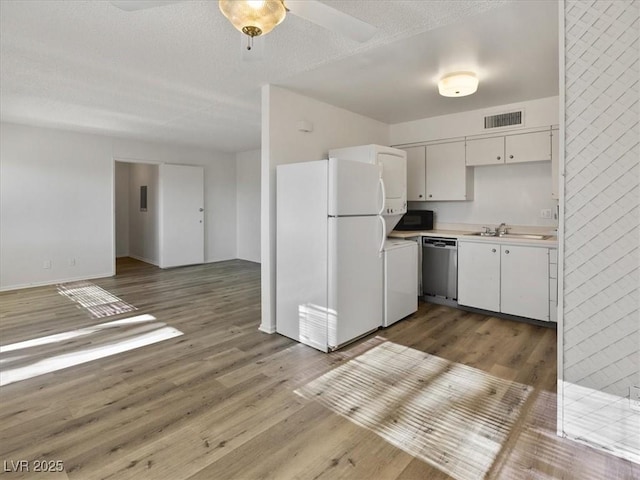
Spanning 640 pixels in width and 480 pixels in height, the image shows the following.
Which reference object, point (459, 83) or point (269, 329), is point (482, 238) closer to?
point (459, 83)

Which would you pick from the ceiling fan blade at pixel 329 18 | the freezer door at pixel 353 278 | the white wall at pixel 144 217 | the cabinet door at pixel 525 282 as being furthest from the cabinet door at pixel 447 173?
the white wall at pixel 144 217

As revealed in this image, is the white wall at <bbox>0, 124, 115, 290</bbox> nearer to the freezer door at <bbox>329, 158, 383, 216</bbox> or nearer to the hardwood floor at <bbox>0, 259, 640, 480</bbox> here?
the hardwood floor at <bbox>0, 259, 640, 480</bbox>

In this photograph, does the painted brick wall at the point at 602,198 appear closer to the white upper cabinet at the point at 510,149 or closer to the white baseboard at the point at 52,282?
Result: the white upper cabinet at the point at 510,149

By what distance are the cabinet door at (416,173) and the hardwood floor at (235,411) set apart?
1.82 meters

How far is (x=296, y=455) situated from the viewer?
1.76 metres

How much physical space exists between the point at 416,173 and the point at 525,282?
203 centimetres

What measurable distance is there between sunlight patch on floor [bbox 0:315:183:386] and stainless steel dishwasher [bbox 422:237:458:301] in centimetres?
304

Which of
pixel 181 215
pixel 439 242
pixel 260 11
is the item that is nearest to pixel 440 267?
pixel 439 242

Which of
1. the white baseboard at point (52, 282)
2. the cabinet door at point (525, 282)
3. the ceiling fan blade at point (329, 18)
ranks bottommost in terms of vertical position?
the white baseboard at point (52, 282)

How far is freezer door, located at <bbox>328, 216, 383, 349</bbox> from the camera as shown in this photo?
2.99 meters

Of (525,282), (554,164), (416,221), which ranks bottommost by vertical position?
(525,282)

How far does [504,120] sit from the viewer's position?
417cm

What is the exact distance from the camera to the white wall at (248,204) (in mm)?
7656

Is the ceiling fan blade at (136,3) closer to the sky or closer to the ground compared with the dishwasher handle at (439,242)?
closer to the sky
